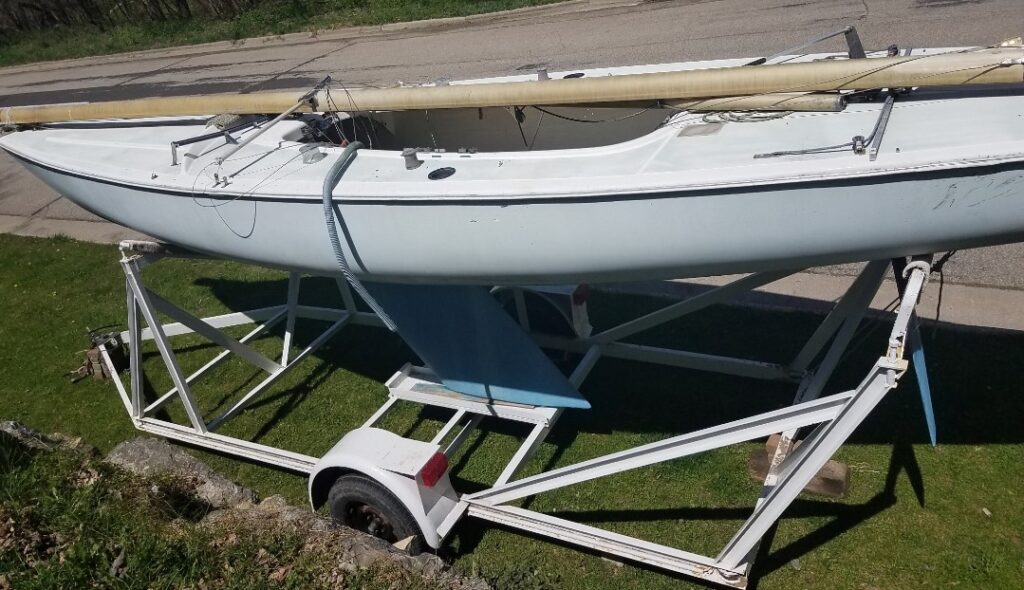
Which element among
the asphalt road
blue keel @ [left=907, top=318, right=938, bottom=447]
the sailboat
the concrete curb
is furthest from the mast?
the concrete curb

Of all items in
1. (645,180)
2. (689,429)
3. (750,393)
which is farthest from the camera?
(750,393)

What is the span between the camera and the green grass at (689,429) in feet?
9.34

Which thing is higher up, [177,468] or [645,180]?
[645,180]

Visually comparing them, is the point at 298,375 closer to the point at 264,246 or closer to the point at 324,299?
the point at 324,299

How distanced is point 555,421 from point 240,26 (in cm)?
1361

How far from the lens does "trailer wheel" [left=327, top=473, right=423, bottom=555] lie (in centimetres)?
286

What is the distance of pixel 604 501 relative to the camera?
10.6ft

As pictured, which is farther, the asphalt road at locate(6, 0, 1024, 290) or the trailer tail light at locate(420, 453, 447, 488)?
the asphalt road at locate(6, 0, 1024, 290)

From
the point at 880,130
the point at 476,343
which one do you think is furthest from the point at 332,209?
the point at 880,130

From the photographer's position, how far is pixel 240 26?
14422 mm

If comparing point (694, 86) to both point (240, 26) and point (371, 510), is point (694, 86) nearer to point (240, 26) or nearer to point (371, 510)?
point (371, 510)

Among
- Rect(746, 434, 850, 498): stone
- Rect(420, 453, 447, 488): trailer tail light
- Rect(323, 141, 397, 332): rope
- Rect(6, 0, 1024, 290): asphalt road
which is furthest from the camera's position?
Rect(6, 0, 1024, 290): asphalt road

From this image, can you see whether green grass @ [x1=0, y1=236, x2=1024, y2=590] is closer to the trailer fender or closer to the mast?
the trailer fender

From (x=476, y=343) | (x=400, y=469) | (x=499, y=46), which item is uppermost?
(x=476, y=343)
